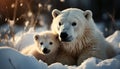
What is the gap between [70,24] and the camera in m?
7.12

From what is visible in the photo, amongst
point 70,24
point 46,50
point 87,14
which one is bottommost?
point 46,50

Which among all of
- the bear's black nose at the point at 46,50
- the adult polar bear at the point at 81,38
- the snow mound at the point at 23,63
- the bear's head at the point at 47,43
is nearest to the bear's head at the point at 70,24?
the adult polar bear at the point at 81,38

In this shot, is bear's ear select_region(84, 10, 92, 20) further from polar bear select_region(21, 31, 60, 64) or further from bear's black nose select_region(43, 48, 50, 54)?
bear's black nose select_region(43, 48, 50, 54)

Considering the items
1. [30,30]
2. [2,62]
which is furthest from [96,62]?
[30,30]

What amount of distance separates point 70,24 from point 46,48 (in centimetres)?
65

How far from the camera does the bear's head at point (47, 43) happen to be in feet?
24.4

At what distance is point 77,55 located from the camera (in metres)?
7.45

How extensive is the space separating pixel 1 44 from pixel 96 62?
311cm

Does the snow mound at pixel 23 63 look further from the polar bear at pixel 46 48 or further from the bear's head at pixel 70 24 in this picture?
the polar bear at pixel 46 48

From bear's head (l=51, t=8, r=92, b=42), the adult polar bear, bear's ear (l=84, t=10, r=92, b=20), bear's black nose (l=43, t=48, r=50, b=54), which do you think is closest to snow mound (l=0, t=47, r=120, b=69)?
bear's head (l=51, t=8, r=92, b=42)

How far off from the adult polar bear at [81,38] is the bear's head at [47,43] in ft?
0.37

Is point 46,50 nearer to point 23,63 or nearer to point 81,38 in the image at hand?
point 81,38

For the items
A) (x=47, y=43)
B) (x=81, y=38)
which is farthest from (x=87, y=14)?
(x=47, y=43)

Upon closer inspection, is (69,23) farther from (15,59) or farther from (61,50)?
(15,59)
